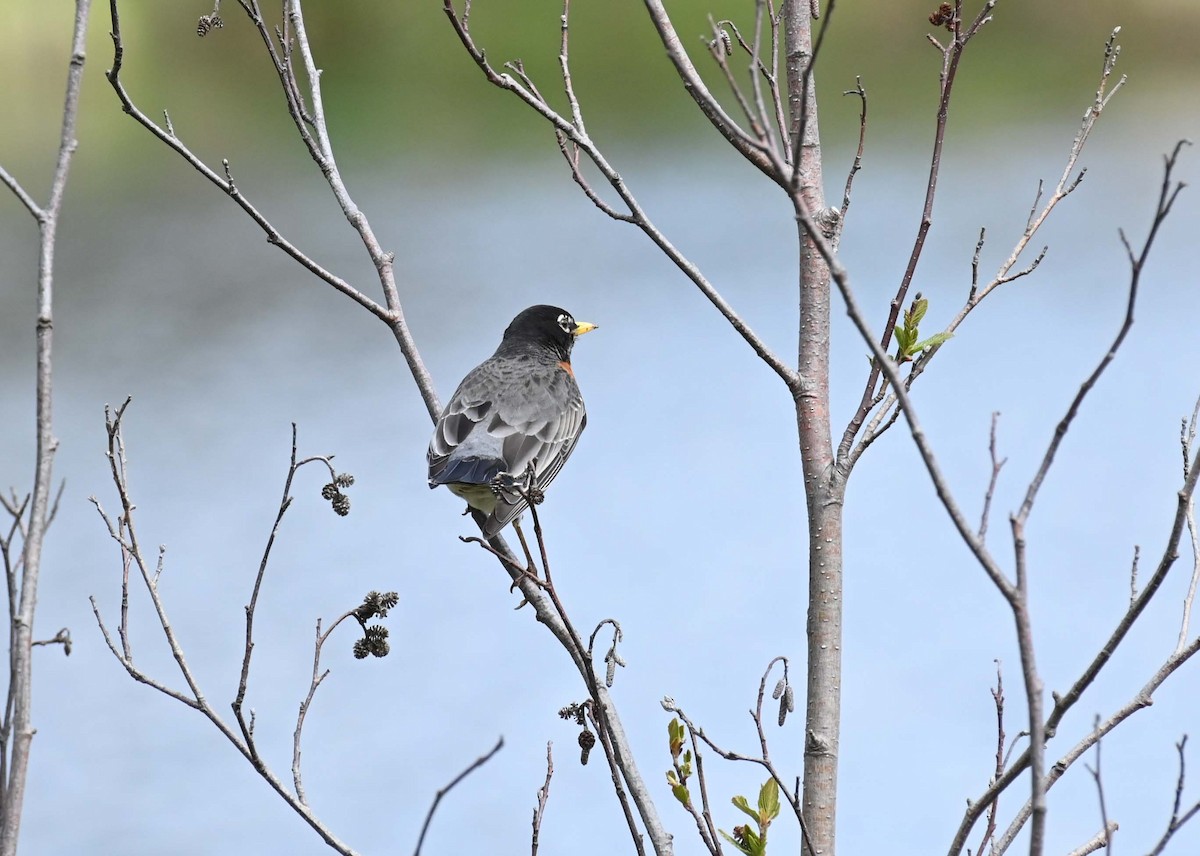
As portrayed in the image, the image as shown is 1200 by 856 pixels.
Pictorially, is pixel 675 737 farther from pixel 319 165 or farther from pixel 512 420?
pixel 512 420

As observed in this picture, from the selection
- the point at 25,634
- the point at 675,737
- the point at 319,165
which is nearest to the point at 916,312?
the point at 675,737

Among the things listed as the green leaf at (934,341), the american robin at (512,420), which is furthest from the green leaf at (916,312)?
the american robin at (512,420)

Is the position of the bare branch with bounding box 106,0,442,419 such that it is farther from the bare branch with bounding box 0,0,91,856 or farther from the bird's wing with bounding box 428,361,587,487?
the bare branch with bounding box 0,0,91,856

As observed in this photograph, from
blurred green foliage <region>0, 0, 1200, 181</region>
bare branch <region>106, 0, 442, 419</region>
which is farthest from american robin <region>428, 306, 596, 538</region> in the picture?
blurred green foliage <region>0, 0, 1200, 181</region>

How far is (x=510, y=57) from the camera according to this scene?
8000 mm

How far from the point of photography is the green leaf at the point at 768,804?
1627 millimetres

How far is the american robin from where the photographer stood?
3.03 meters

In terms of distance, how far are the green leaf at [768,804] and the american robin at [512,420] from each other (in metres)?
1.21

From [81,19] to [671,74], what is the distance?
28.9ft

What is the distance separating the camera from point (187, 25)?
334 inches

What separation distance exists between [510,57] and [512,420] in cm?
523

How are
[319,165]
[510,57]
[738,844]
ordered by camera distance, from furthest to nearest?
[510,57] < [319,165] < [738,844]

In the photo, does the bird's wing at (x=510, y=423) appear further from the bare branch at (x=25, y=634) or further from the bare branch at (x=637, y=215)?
the bare branch at (x=25, y=634)

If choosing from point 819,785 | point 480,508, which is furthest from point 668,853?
point 480,508
